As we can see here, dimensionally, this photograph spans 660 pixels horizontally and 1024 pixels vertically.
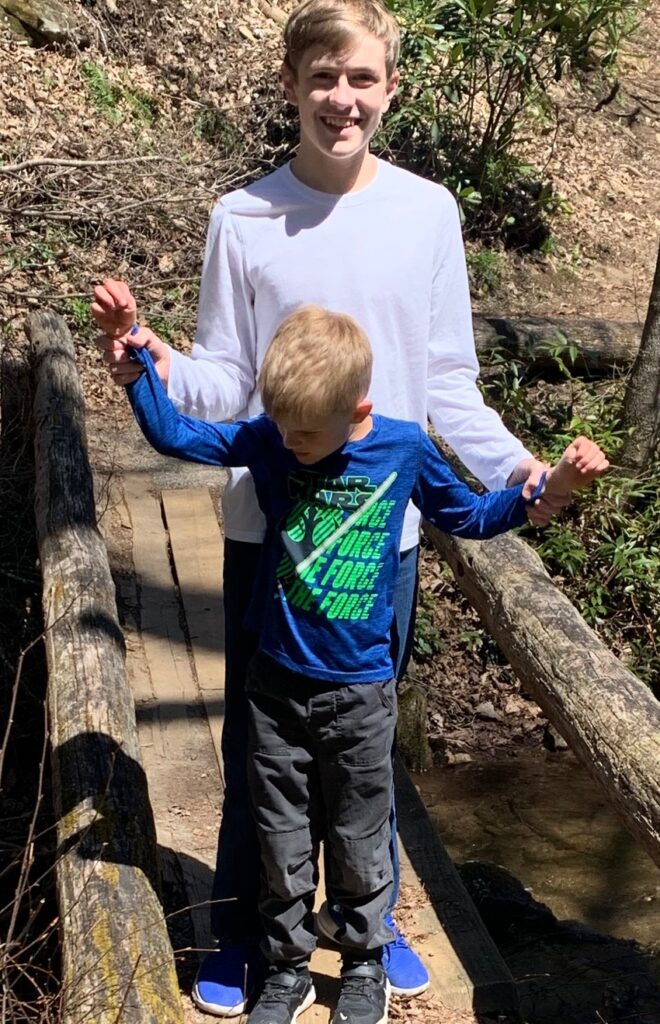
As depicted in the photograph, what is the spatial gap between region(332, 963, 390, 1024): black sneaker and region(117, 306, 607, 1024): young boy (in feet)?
0.60

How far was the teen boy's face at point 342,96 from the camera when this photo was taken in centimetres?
261

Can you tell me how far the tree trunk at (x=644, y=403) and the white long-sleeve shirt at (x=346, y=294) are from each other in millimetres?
4535

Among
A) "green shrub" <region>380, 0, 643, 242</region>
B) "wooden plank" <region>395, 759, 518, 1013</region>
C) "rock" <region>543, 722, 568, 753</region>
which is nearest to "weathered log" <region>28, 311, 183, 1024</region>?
"wooden plank" <region>395, 759, 518, 1013</region>

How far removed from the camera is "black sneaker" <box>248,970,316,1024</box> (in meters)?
2.84

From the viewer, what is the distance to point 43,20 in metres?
10.2

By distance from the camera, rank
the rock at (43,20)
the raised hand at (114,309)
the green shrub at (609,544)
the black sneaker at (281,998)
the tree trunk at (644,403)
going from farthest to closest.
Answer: the rock at (43,20) → the tree trunk at (644,403) → the green shrub at (609,544) → the black sneaker at (281,998) → the raised hand at (114,309)

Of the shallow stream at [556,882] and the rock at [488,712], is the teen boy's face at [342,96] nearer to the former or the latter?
the shallow stream at [556,882]

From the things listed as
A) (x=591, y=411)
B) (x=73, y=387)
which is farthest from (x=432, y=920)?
(x=591, y=411)

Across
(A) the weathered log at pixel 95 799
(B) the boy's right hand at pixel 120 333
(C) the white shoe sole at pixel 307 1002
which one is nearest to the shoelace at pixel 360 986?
(C) the white shoe sole at pixel 307 1002

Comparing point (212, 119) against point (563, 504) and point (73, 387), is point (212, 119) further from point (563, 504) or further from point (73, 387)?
point (563, 504)

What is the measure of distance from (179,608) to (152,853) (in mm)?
2429

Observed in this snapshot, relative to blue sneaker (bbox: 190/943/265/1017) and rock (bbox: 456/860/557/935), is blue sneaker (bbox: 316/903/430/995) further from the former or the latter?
rock (bbox: 456/860/557/935)

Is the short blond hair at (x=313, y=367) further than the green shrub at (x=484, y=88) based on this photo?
No

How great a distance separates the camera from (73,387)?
19.3 feet
